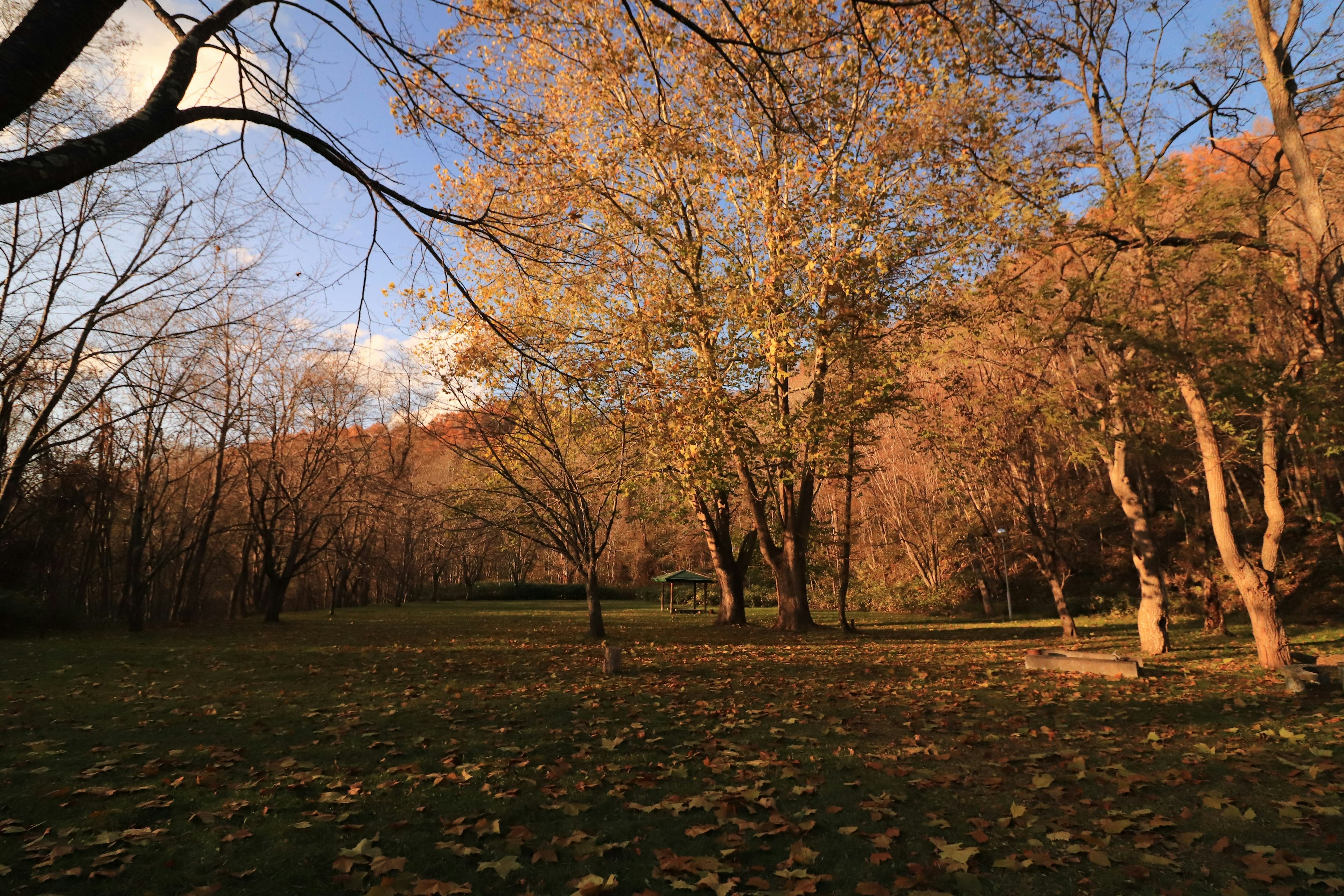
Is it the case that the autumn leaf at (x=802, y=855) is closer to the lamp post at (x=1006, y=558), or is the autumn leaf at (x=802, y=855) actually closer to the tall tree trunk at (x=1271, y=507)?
the tall tree trunk at (x=1271, y=507)

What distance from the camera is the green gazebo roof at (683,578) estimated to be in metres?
29.5

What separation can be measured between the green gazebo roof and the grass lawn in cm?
1878

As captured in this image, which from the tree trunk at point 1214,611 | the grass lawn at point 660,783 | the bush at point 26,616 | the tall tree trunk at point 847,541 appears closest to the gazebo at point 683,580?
the tall tree trunk at point 847,541

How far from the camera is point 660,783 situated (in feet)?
17.1

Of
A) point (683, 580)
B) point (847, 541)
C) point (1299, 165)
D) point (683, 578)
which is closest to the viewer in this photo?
point (1299, 165)

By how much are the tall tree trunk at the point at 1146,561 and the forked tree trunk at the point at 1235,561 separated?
171 cm

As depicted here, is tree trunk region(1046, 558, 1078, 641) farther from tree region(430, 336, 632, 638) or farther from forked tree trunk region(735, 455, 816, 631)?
tree region(430, 336, 632, 638)

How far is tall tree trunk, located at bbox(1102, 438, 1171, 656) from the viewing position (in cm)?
1316

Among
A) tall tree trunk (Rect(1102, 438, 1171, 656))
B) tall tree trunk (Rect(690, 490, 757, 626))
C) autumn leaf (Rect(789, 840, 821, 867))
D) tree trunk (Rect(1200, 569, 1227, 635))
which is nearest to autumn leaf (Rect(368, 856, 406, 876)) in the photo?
autumn leaf (Rect(789, 840, 821, 867))

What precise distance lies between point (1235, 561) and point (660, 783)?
10.5 meters

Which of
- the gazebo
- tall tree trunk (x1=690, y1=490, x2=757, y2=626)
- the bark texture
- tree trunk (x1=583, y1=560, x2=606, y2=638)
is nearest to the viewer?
tree trunk (x1=583, y1=560, x2=606, y2=638)

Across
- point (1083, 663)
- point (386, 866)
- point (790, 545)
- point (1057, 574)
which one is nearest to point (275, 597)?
point (790, 545)

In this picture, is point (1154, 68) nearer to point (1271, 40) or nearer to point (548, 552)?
point (1271, 40)

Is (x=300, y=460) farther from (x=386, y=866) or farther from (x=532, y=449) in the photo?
(x=386, y=866)
